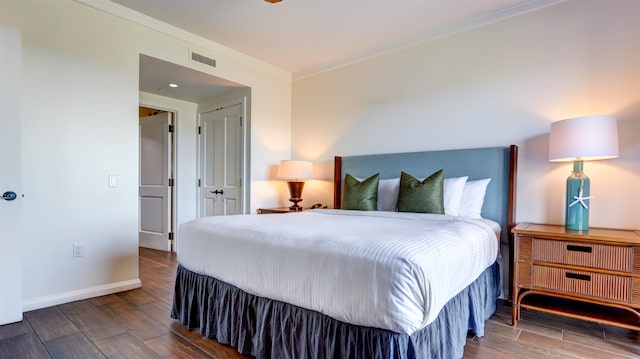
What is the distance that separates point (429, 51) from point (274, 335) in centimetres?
302

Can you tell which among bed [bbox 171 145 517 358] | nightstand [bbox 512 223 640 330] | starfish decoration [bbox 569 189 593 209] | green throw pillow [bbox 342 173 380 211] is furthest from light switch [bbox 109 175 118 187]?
starfish decoration [bbox 569 189 593 209]

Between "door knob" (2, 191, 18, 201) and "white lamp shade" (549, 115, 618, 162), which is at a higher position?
"white lamp shade" (549, 115, 618, 162)

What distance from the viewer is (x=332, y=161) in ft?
13.5

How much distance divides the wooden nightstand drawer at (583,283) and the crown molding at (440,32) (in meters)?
2.14

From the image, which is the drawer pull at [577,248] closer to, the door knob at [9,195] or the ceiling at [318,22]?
the ceiling at [318,22]

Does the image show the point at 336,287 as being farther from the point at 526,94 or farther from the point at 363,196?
the point at 526,94

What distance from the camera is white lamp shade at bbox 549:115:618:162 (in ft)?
6.89

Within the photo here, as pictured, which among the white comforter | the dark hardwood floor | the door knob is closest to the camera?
the white comforter

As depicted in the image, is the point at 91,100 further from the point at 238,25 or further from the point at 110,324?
the point at 110,324

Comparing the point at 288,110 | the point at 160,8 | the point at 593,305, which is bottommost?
the point at 593,305

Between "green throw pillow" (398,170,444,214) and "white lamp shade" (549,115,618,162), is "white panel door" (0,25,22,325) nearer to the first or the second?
"green throw pillow" (398,170,444,214)

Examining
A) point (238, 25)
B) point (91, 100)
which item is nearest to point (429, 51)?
point (238, 25)

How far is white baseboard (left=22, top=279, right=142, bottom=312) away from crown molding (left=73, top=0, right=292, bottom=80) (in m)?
2.42

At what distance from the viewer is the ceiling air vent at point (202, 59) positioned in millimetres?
3449
